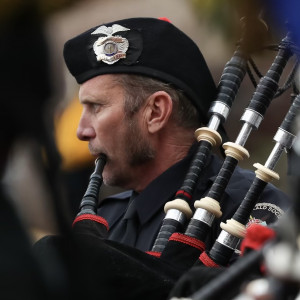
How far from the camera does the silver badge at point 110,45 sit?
350 centimetres

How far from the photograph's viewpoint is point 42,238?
1.58 metres

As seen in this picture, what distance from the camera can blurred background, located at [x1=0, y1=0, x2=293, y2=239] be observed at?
1.42 m

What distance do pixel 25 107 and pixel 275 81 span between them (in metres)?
1.59

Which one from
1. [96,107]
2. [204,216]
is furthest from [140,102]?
[204,216]

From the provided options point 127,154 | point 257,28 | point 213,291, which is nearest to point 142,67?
point 127,154

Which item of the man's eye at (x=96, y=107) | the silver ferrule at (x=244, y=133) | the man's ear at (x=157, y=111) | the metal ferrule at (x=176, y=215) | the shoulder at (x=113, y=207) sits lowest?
the shoulder at (x=113, y=207)

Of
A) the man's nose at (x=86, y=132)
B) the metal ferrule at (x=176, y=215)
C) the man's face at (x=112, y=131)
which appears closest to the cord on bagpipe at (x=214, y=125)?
the metal ferrule at (x=176, y=215)

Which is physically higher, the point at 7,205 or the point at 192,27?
the point at 192,27

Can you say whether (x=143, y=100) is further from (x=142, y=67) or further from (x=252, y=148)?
(x=252, y=148)

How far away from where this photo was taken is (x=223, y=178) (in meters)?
2.80

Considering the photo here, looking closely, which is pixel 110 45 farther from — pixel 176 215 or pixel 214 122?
pixel 176 215

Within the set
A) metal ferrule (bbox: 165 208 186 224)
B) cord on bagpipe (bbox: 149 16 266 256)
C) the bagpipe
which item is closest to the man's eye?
the bagpipe

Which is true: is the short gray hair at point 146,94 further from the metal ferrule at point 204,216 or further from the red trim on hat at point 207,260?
the red trim on hat at point 207,260

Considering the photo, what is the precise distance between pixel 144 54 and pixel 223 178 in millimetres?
885
